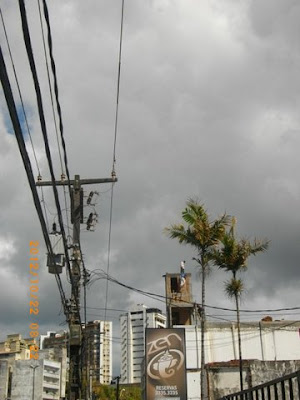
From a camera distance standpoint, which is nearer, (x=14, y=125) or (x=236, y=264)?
(x=14, y=125)

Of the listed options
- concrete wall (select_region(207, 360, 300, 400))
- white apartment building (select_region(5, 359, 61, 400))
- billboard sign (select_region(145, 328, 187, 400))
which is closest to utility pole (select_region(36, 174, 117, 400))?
billboard sign (select_region(145, 328, 187, 400))

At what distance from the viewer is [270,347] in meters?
48.0

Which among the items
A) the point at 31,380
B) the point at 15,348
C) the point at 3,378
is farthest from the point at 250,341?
the point at 15,348

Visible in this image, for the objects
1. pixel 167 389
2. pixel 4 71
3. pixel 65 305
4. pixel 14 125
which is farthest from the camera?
pixel 167 389

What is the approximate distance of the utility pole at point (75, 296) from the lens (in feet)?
74.8

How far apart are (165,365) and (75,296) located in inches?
244

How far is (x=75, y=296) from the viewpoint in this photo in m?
23.4

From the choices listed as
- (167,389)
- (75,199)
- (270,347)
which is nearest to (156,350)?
(167,389)

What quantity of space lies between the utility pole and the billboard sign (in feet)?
13.0

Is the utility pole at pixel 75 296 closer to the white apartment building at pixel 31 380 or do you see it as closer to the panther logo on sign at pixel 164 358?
the panther logo on sign at pixel 164 358

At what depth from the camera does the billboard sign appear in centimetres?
2541

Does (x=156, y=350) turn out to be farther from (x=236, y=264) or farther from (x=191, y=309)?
(x=191, y=309)

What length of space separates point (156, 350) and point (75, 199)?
8636 mm

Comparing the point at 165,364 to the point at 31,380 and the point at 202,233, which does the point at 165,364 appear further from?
the point at 31,380
